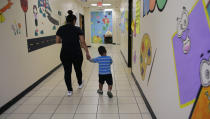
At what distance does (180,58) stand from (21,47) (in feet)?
9.80

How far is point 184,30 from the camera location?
1543mm

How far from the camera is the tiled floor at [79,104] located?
2.79 m

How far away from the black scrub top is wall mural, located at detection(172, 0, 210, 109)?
2.06 meters

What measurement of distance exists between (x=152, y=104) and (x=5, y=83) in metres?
2.36

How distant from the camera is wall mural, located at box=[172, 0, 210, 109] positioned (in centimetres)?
124

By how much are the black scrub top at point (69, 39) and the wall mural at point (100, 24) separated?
10.9 metres

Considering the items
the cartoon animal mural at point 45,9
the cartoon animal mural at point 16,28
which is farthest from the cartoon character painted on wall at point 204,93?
the cartoon animal mural at point 45,9

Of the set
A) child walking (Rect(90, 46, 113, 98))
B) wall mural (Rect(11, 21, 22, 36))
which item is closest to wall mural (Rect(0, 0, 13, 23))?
wall mural (Rect(11, 21, 22, 36))

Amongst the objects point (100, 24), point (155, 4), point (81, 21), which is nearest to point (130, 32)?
point (155, 4)

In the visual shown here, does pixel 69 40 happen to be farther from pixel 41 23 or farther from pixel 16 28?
pixel 41 23

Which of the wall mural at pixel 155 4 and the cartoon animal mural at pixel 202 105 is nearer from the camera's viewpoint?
the cartoon animal mural at pixel 202 105

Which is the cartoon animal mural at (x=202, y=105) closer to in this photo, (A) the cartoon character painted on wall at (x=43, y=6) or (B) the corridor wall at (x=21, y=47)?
(B) the corridor wall at (x=21, y=47)

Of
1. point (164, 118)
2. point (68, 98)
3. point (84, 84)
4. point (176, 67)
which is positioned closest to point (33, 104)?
point (68, 98)

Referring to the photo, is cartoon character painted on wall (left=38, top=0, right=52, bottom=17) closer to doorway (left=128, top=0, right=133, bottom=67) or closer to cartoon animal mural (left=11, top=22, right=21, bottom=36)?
cartoon animal mural (left=11, top=22, right=21, bottom=36)
